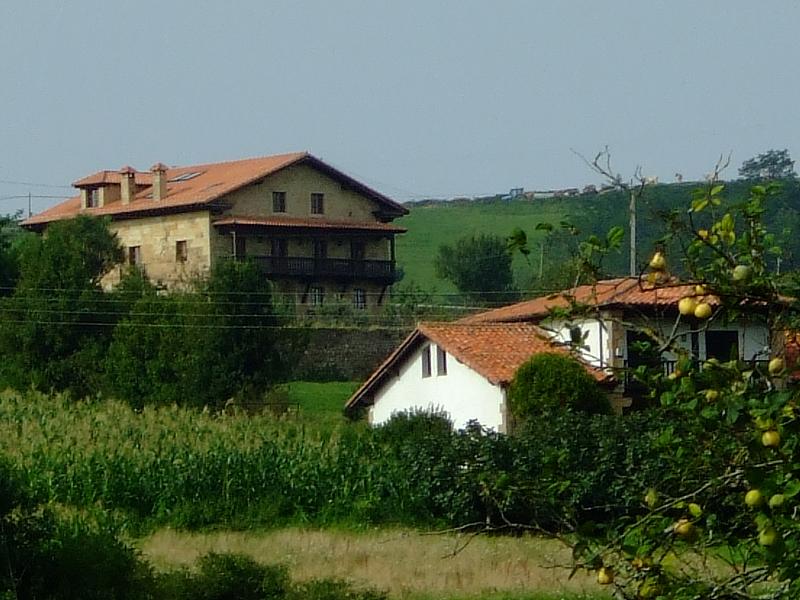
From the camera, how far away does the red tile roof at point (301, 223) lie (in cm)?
6531

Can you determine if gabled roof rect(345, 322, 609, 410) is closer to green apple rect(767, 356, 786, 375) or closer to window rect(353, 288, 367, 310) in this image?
window rect(353, 288, 367, 310)

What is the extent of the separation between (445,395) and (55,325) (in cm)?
1921

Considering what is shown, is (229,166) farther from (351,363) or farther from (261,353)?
(261,353)

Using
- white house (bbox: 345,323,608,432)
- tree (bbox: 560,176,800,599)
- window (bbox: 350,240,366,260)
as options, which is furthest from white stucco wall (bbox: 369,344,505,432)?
tree (bbox: 560,176,800,599)

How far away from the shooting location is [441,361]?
129 feet

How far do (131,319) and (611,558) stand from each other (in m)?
46.9

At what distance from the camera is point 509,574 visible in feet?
64.9

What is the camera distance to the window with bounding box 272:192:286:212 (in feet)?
224

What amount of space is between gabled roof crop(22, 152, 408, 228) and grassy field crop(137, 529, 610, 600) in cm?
4033

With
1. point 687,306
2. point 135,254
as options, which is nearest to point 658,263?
point 687,306

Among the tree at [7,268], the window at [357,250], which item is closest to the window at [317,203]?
the window at [357,250]

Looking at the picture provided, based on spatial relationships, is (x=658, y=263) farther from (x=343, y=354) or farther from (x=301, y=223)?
(x=301, y=223)

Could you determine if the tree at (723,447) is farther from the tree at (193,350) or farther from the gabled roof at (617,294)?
the tree at (193,350)

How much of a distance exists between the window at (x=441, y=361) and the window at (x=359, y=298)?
97.7ft
